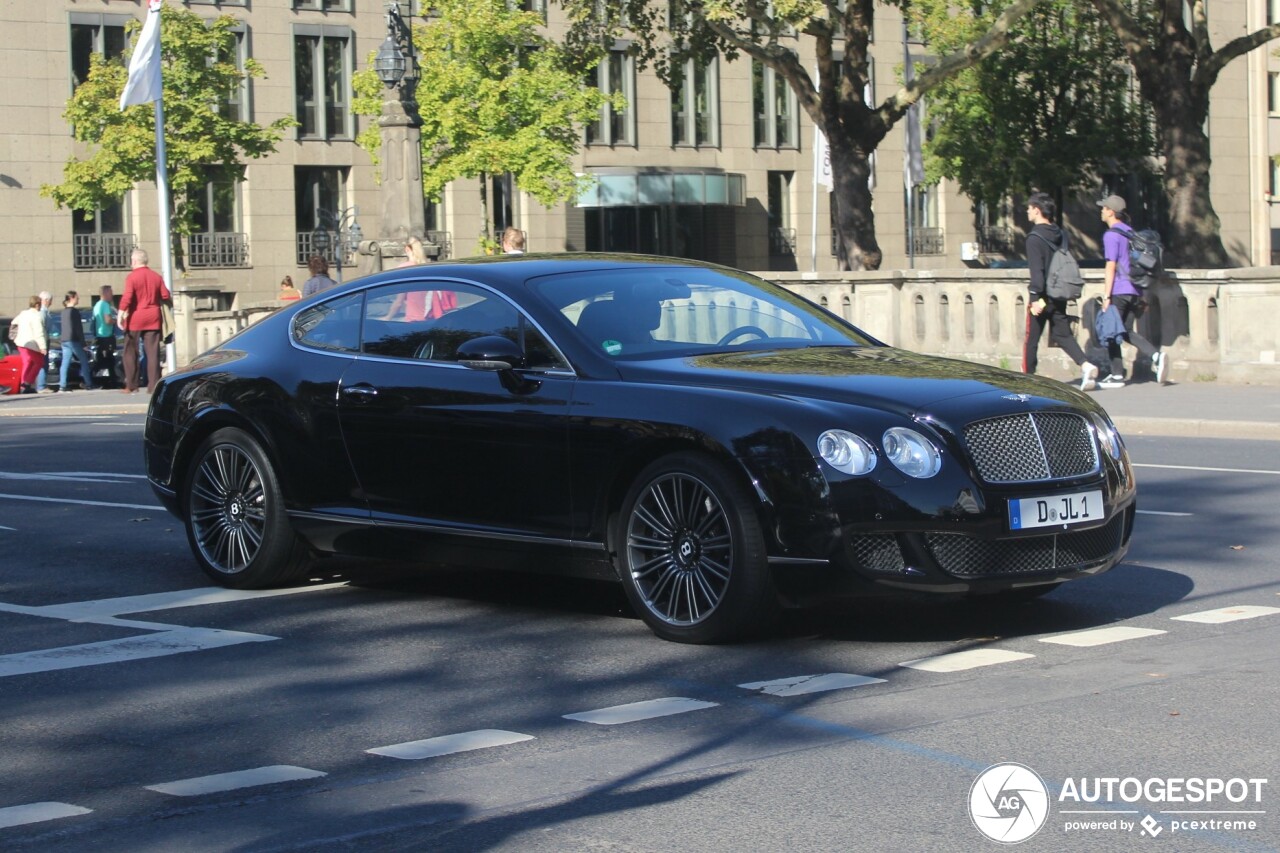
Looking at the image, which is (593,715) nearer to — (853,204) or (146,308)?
(146,308)

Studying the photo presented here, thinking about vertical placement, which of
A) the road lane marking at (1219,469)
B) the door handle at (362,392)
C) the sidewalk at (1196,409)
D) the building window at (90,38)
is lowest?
the road lane marking at (1219,469)

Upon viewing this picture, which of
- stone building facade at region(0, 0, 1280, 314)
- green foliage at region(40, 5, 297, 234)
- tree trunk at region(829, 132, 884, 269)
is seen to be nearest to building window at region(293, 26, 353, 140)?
stone building facade at region(0, 0, 1280, 314)

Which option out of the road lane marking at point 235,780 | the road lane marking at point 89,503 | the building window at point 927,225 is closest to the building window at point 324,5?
the building window at point 927,225

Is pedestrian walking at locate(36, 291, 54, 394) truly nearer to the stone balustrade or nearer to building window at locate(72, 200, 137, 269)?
the stone balustrade

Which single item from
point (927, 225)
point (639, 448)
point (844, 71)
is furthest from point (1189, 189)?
point (927, 225)

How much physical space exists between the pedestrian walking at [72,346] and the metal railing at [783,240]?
118ft

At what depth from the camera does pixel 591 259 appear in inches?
336

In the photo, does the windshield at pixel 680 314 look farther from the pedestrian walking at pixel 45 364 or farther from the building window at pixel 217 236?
the building window at pixel 217 236

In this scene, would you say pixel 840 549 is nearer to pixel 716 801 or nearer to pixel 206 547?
pixel 716 801

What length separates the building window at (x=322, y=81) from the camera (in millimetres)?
56156

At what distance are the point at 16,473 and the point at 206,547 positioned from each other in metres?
6.88

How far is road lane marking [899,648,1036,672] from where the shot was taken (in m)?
6.75

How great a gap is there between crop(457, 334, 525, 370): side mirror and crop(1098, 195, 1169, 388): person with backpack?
511 inches

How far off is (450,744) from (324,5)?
174ft
